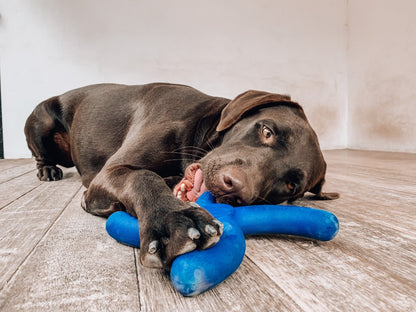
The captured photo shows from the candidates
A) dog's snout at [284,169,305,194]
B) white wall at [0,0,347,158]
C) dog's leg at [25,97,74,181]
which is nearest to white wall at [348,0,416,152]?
white wall at [0,0,347,158]

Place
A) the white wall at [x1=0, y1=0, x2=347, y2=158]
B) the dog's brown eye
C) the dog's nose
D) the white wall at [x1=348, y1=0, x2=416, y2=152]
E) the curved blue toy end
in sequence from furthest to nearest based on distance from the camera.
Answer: the white wall at [x1=348, y1=0, x2=416, y2=152] → the white wall at [x1=0, y1=0, x2=347, y2=158] → the dog's brown eye → the dog's nose → the curved blue toy end

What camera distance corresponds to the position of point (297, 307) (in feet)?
2.70

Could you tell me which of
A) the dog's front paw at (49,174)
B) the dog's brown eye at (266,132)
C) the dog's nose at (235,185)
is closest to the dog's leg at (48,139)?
the dog's front paw at (49,174)

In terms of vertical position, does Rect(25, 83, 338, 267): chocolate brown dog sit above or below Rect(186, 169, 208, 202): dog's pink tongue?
above

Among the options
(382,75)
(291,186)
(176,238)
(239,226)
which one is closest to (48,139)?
(291,186)

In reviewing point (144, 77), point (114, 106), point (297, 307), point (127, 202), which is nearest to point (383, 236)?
point (297, 307)

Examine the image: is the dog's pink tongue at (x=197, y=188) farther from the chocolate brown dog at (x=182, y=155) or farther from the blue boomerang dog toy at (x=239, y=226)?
the blue boomerang dog toy at (x=239, y=226)

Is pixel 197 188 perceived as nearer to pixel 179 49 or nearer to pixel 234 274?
pixel 234 274

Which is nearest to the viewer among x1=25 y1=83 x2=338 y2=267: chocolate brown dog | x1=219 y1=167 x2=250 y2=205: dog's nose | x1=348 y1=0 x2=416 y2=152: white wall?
x1=25 y1=83 x2=338 y2=267: chocolate brown dog

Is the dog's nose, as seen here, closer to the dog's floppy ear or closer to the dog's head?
the dog's head

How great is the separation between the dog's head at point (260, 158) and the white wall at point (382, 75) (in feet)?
16.6

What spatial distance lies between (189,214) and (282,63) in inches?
266

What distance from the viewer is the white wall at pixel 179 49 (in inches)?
228

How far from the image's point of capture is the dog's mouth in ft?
5.61
